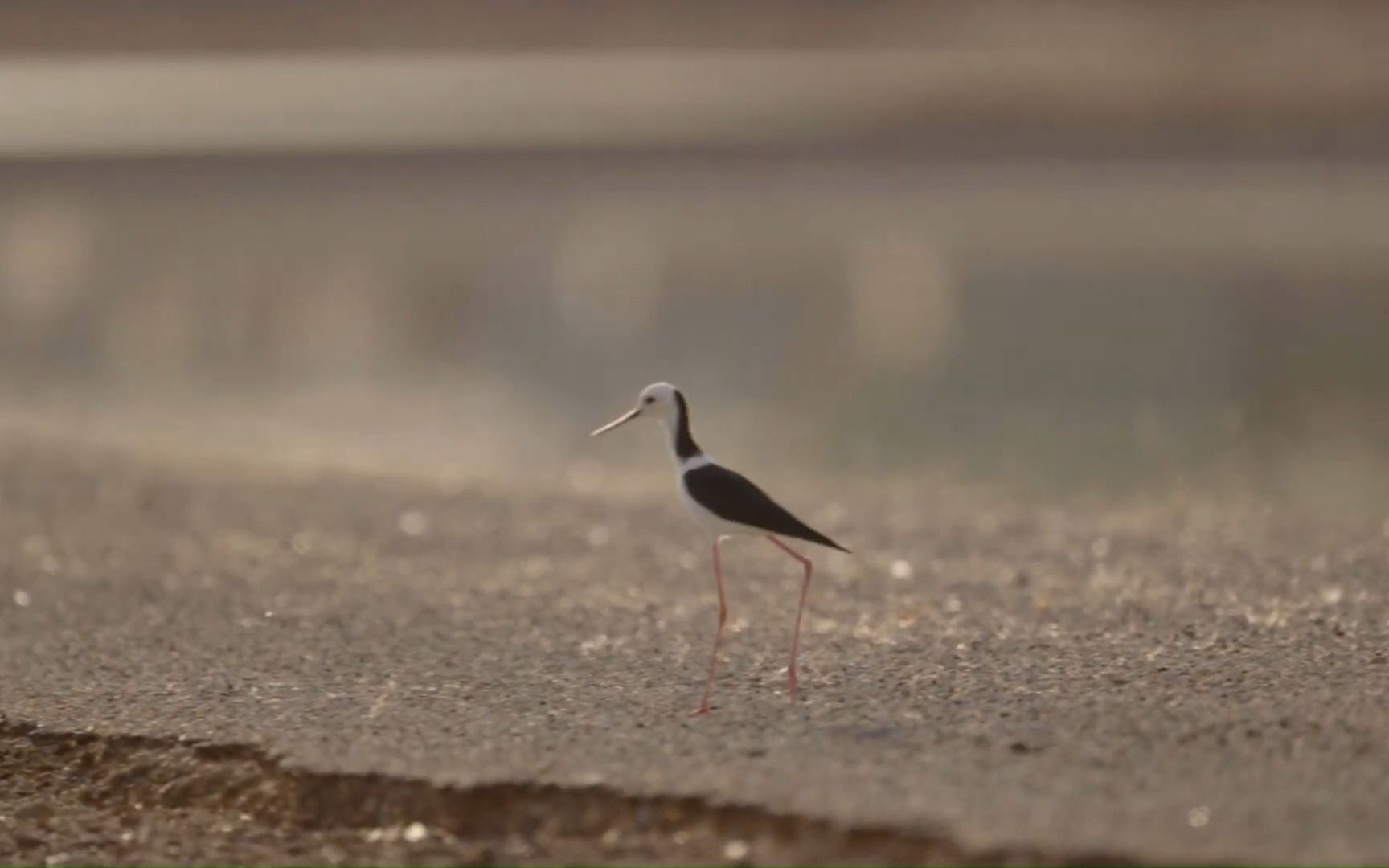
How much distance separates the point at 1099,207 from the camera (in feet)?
76.4

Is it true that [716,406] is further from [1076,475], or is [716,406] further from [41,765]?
[41,765]

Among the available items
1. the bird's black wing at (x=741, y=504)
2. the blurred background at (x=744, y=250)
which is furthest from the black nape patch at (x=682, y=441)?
the blurred background at (x=744, y=250)

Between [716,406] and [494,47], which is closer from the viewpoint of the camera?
[716,406]

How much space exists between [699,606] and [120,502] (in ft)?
11.3

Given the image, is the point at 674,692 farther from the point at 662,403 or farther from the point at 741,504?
the point at 662,403

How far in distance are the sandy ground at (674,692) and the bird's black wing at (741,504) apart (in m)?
0.52

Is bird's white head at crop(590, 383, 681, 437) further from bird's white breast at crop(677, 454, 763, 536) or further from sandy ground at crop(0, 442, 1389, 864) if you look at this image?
sandy ground at crop(0, 442, 1389, 864)

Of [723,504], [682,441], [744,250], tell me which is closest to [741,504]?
[723,504]

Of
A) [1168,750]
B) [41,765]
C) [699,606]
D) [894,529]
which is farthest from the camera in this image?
[894,529]

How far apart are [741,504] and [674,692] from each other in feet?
2.36

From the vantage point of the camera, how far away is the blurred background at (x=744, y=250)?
13086mm

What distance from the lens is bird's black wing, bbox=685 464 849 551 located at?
241 inches

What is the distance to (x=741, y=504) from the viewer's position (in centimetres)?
614

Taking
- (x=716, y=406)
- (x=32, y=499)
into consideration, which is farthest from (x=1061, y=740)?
(x=716, y=406)
